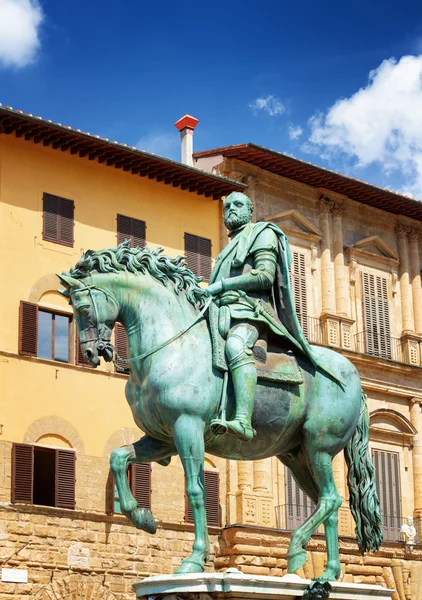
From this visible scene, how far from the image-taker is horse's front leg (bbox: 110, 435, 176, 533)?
9453mm

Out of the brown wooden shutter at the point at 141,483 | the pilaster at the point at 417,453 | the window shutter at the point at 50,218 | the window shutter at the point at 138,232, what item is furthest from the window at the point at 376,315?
the window shutter at the point at 50,218

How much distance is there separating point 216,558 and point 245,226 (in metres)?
17.0

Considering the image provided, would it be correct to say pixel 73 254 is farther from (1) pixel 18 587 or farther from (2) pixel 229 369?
(2) pixel 229 369

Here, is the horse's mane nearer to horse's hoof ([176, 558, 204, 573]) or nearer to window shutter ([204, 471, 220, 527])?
horse's hoof ([176, 558, 204, 573])

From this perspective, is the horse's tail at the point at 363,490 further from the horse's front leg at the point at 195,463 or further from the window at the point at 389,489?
the window at the point at 389,489

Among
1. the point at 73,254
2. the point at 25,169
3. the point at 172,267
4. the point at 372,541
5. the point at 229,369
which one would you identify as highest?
the point at 25,169

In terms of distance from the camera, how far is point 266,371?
9.70m

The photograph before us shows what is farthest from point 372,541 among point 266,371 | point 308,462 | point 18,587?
point 18,587

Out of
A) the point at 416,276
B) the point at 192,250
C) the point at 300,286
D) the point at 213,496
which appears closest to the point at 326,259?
the point at 300,286

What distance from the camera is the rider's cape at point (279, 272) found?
1006cm

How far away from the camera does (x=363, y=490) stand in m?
10.5

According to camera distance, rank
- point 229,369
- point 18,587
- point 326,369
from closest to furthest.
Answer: point 229,369, point 326,369, point 18,587

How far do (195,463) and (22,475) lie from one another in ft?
49.0

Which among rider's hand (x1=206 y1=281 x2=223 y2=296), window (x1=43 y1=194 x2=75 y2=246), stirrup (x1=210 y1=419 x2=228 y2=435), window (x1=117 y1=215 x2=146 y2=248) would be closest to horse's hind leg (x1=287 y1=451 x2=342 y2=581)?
stirrup (x1=210 y1=419 x2=228 y2=435)
